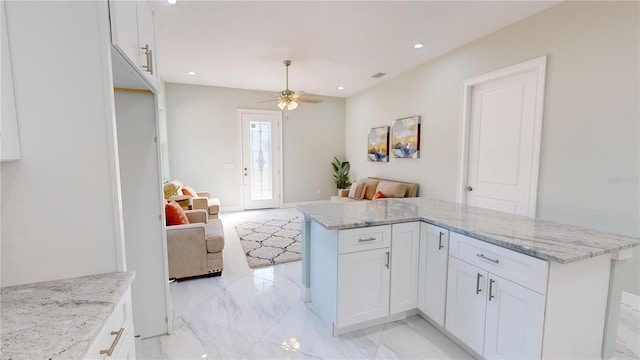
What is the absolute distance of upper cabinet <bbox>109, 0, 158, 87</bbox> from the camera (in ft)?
3.43

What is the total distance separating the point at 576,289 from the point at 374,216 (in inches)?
46.9

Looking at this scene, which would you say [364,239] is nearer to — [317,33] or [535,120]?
[535,120]

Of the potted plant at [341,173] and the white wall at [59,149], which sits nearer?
the white wall at [59,149]

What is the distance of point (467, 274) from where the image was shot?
5.86ft

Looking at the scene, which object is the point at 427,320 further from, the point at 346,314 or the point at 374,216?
the point at 374,216

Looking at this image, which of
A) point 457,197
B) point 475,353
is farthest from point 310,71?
point 475,353

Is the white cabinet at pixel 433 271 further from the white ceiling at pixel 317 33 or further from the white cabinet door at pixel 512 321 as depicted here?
the white ceiling at pixel 317 33

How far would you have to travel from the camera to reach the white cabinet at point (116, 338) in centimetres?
83

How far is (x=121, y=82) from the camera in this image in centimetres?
166

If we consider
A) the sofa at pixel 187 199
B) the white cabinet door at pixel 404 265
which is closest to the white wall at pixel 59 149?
the white cabinet door at pixel 404 265

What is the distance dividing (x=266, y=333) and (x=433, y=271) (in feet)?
4.48

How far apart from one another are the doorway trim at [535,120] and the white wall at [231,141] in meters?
3.76

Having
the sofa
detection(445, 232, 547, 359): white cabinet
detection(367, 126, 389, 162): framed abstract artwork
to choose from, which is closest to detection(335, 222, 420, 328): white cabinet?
detection(445, 232, 547, 359): white cabinet

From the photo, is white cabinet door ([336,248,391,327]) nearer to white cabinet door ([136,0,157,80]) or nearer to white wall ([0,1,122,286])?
white wall ([0,1,122,286])
